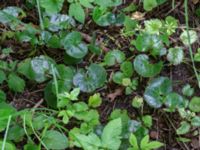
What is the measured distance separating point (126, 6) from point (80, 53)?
36 centimetres

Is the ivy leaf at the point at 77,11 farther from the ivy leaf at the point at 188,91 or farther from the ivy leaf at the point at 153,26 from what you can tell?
the ivy leaf at the point at 188,91

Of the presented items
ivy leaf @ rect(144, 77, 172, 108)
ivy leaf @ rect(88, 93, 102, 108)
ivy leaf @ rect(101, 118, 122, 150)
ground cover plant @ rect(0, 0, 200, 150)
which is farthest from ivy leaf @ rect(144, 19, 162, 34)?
ivy leaf @ rect(101, 118, 122, 150)

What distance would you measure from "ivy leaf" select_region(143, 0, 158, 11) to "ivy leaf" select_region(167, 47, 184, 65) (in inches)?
8.8

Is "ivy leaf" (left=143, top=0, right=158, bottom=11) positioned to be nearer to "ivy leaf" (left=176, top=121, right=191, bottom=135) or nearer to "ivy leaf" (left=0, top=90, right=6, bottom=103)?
"ivy leaf" (left=176, top=121, right=191, bottom=135)

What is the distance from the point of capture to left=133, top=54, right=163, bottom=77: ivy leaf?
165cm

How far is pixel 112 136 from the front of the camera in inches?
54.3

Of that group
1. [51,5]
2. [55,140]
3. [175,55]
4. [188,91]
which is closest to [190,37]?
[175,55]

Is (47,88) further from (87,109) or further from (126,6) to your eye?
(126,6)

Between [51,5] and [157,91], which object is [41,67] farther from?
[157,91]

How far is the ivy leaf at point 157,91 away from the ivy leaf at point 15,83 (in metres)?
0.45

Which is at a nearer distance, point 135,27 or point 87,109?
point 87,109

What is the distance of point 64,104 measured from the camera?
1516 mm

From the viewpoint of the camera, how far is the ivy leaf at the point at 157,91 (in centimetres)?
160

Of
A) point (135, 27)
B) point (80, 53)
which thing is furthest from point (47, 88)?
point (135, 27)
